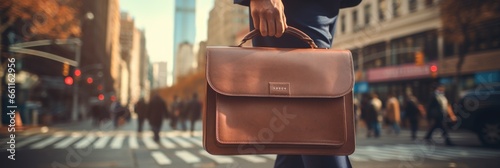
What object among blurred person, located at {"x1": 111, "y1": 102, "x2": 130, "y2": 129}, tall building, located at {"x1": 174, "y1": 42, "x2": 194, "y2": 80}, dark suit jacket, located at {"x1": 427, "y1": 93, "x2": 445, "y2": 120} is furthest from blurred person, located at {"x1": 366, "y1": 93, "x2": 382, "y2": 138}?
tall building, located at {"x1": 174, "y1": 42, "x2": 194, "y2": 80}

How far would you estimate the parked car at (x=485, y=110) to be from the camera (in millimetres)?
5273

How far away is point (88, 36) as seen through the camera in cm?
570

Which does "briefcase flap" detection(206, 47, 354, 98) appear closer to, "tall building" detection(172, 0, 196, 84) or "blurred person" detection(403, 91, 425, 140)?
"tall building" detection(172, 0, 196, 84)

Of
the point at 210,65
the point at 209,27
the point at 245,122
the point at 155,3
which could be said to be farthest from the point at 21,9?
the point at 245,122

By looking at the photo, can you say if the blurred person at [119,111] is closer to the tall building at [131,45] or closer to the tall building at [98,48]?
the tall building at [98,48]

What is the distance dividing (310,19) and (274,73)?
0.28 metres

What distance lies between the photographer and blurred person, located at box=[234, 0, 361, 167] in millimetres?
1325

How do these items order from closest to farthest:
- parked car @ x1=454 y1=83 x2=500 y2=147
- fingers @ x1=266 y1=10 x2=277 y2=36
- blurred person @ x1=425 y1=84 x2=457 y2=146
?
fingers @ x1=266 y1=10 x2=277 y2=36, parked car @ x1=454 y1=83 x2=500 y2=147, blurred person @ x1=425 y1=84 x2=457 y2=146

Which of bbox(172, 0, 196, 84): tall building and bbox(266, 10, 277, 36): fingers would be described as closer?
bbox(266, 10, 277, 36): fingers

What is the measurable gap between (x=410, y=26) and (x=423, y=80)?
11.0 ft

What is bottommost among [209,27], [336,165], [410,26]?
[336,165]

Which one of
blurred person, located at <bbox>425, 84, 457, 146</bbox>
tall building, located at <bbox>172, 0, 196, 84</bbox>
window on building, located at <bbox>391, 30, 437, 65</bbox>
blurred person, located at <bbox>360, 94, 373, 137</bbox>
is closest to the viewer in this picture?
tall building, located at <bbox>172, 0, 196, 84</bbox>

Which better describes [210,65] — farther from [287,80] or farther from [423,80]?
[423,80]

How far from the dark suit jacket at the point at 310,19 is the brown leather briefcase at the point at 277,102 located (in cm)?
9
